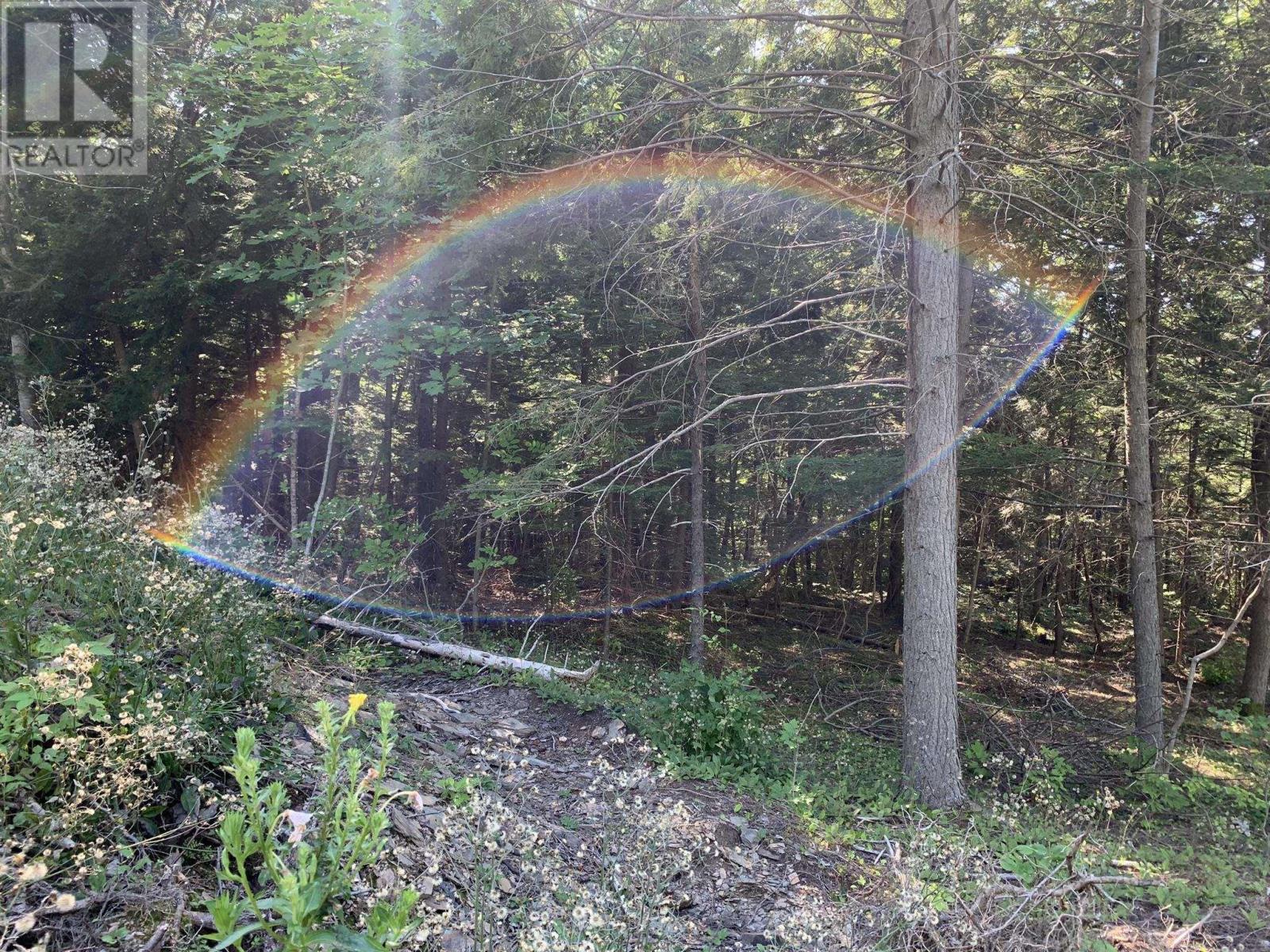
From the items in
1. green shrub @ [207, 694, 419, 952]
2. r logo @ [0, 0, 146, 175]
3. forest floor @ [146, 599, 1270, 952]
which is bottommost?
forest floor @ [146, 599, 1270, 952]

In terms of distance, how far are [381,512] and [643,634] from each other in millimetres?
4940

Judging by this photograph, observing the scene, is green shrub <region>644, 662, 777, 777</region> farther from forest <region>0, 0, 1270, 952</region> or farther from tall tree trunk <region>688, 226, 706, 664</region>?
tall tree trunk <region>688, 226, 706, 664</region>

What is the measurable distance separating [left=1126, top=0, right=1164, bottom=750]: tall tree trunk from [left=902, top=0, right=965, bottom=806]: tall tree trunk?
3.18 m

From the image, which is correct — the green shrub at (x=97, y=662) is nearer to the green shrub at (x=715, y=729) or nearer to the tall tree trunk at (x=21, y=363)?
the green shrub at (x=715, y=729)

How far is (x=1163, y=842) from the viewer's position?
205 inches

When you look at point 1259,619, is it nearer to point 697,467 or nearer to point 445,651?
point 697,467

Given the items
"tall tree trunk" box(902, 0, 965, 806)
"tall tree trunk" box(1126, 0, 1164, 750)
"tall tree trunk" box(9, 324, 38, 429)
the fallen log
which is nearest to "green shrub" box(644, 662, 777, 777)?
"tall tree trunk" box(902, 0, 965, 806)

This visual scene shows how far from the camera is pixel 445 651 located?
22.7ft

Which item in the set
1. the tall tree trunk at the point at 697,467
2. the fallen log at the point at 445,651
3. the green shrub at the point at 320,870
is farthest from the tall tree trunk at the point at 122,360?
the green shrub at the point at 320,870

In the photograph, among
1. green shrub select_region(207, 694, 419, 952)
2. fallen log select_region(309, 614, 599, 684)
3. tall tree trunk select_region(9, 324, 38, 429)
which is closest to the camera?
green shrub select_region(207, 694, 419, 952)

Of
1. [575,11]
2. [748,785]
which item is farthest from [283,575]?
[575,11]

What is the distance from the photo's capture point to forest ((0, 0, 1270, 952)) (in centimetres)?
270

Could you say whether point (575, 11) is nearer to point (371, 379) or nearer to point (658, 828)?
point (658, 828)

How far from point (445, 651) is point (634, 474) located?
3.56m
